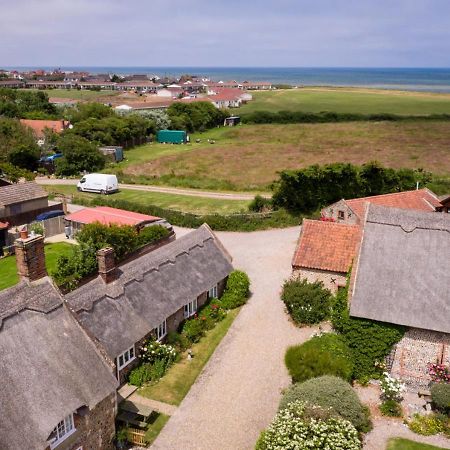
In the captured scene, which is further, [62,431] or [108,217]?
[108,217]

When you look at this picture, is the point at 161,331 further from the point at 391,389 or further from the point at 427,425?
the point at 427,425

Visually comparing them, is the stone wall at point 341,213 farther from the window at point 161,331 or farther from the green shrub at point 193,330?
the window at point 161,331

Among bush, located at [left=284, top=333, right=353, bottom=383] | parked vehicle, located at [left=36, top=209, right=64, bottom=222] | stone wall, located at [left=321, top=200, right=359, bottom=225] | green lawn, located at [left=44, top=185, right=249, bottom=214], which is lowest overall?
green lawn, located at [left=44, top=185, right=249, bottom=214]

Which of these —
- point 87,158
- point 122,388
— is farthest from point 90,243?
point 87,158

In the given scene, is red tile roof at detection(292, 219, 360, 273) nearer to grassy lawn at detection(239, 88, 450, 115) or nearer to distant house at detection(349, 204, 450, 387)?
distant house at detection(349, 204, 450, 387)

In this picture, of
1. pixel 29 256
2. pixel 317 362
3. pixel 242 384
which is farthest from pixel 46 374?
pixel 317 362

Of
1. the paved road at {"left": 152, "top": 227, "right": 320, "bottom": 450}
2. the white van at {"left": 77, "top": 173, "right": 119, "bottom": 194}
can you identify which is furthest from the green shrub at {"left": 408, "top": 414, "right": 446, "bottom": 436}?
the white van at {"left": 77, "top": 173, "right": 119, "bottom": 194}
